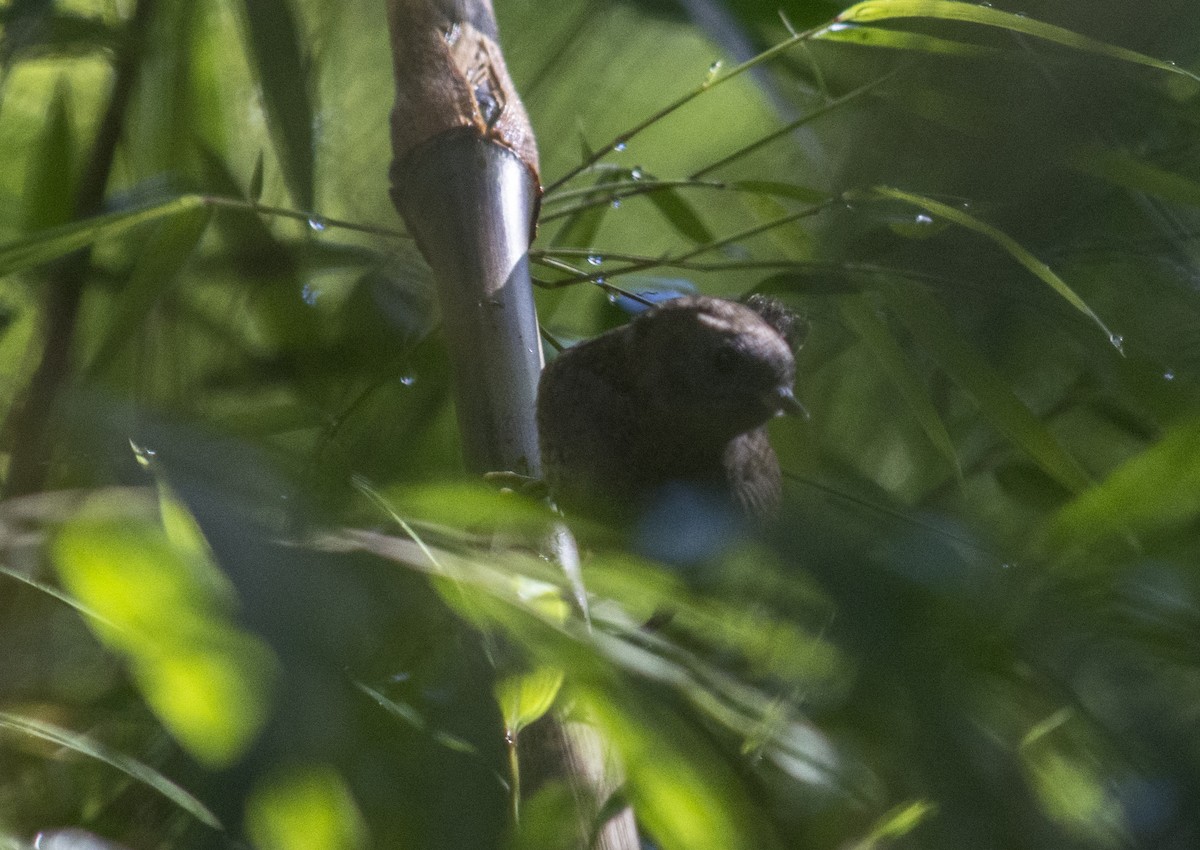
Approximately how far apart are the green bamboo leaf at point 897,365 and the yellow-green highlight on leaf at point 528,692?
320mm

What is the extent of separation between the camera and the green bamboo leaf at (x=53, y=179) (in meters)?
0.86

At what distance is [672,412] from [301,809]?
290mm

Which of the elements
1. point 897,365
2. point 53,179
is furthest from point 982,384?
point 53,179

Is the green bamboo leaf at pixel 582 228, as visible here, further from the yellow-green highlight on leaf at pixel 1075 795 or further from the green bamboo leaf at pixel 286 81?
the yellow-green highlight on leaf at pixel 1075 795

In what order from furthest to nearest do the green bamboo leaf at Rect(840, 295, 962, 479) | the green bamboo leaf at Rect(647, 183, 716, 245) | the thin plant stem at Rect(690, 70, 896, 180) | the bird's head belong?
the green bamboo leaf at Rect(647, 183, 716, 245) < the thin plant stem at Rect(690, 70, 896, 180) < the green bamboo leaf at Rect(840, 295, 962, 479) < the bird's head

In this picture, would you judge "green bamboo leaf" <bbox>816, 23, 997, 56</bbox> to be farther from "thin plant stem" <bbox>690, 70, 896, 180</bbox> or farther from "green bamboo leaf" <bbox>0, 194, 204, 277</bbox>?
"green bamboo leaf" <bbox>0, 194, 204, 277</bbox>

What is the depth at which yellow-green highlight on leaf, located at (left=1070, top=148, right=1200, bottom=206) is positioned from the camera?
28.0 inches

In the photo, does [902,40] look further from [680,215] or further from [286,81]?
[286,81]

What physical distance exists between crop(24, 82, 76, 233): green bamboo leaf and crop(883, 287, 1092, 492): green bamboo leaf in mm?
613

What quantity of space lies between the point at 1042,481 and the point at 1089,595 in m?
0.37

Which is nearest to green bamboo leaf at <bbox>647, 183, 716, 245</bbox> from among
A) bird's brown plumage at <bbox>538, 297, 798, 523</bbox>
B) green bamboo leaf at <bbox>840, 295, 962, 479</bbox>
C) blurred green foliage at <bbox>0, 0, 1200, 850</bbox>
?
blurred green foliage at <bbox>0, 0, 1200, 850</bbox>

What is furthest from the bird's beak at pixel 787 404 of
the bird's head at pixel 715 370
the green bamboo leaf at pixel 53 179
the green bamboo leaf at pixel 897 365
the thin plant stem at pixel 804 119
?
the green bamboo leaf at pixel 53 179

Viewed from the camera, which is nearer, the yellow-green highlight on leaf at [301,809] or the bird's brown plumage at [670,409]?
the yellow-green highlight on leaf at [301,809]

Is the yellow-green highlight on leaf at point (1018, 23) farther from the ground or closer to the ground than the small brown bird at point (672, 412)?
farther from the ground
